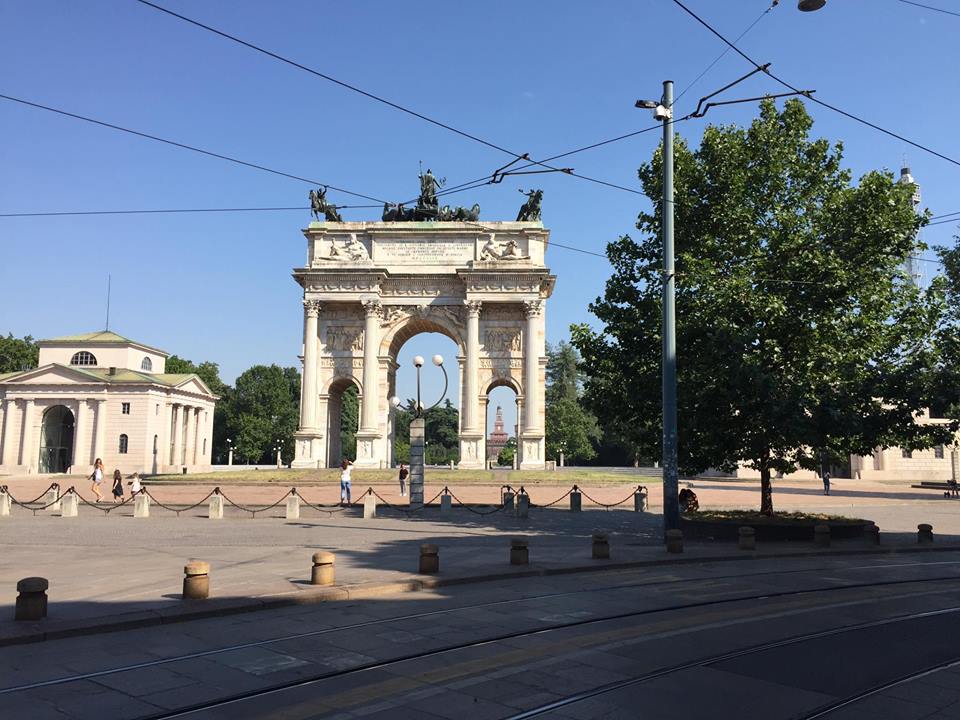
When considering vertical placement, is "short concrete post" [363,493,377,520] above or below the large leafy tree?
below

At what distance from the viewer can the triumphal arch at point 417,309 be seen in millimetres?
54156

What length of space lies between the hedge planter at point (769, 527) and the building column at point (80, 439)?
56343mm

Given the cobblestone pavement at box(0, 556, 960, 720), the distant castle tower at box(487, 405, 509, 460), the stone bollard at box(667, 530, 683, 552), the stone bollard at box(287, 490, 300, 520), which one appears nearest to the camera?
the cobblestone pavement at box(0, 556, 960, 720)

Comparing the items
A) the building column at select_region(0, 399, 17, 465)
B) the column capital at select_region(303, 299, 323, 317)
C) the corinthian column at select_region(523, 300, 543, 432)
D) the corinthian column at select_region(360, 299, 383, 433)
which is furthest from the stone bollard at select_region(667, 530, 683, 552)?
the building column at select_region(0, 399, 17, 465)

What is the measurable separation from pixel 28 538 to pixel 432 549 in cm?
1231

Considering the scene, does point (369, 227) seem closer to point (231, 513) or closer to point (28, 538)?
point (231, 513)

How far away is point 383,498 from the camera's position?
113ft

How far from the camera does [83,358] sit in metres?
67.8

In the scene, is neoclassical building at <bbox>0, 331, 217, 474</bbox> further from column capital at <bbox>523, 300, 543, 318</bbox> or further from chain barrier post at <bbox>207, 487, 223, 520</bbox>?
chain barrier post at <bbox>207, 487, 223, 520</bbox>

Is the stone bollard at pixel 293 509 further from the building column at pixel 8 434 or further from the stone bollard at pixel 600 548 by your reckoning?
the building column at pixel 8 434

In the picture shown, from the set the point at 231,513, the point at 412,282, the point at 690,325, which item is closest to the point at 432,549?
the point at 690,325

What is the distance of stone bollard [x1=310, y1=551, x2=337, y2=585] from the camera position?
11.5m

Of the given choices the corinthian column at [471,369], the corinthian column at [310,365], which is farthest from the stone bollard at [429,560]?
the corinthian column at [310,365]

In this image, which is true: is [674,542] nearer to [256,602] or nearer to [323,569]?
[323,569]
